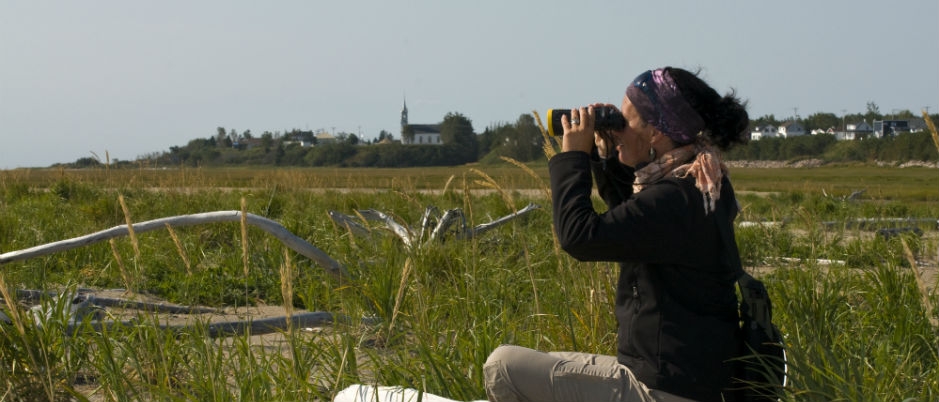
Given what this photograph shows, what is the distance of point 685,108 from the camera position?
2.50 meters

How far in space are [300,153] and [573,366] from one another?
93.4 metres

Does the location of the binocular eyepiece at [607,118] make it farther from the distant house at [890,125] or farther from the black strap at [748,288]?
the distant house at [890,125]

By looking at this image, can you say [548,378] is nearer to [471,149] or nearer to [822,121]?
[471,149]

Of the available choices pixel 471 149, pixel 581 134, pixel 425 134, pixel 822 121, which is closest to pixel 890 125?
pixel 822 121

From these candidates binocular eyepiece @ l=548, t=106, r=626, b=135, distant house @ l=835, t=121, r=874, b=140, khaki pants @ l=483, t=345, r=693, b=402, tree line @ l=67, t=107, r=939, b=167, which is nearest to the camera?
khaki pants @ l=483, t=345, r=693, b=402

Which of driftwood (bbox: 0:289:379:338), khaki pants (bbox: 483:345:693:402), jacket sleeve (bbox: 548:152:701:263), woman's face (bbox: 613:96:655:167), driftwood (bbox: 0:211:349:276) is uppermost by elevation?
woman's face (bbox: 613:96:655:167)

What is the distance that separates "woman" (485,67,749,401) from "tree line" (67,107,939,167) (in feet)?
154

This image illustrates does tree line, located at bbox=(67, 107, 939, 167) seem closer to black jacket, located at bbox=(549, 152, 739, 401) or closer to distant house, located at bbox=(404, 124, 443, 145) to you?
distant house, located at bbox=(404, 124, 443, 145)

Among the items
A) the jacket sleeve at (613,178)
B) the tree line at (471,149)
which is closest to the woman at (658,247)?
the jacket sleeve at (613,178)

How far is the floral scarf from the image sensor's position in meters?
2.37

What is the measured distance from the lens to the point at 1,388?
10.4 ft

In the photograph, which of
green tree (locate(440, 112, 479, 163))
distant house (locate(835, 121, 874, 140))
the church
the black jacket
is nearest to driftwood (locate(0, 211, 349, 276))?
the black jacket

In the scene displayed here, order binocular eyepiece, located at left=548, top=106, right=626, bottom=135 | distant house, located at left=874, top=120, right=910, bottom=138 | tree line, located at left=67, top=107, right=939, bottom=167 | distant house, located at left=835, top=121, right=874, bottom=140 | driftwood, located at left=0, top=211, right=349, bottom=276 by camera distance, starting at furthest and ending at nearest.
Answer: distant house, located at left=835, top=121, right=874, bottom=140, distant house, located at left=874, top=120, right=910, bottom=138, tree line, located at left=67, top=107, right=939, bottom=167, driftwood, located at left=0, top=211, right=349, bottom=276, binocular eyepiece, located at left=548, top=106, right=626, bottom=135

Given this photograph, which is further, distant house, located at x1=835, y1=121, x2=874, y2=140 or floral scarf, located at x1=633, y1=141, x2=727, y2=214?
distant house, located at x1=835, y1=121, x2=874, y2=140
